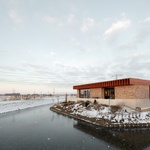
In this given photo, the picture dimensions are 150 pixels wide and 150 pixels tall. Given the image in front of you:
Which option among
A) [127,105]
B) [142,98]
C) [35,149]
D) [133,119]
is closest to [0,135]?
[35,149]

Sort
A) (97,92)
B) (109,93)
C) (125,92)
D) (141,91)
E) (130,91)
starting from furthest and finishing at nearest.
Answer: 1. (97,92)
2. (109,93)
3. (125,92)
4. (141,91)
5. (130,91)

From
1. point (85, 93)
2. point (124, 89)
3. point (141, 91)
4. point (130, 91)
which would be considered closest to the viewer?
point (130, 91)

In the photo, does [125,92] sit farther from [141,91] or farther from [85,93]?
[85,93]

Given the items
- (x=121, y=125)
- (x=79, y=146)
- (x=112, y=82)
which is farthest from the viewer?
(x=112, y=82)

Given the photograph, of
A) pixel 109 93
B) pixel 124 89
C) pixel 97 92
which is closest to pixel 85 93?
pixel 97 92

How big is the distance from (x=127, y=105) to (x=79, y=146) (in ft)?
53.3

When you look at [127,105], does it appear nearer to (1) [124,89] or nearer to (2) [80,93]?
(1) [124,89]

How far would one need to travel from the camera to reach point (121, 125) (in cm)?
1794

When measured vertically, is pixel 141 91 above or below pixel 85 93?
above

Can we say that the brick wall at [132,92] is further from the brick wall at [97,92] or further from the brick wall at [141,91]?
the brick wall at [97,92]

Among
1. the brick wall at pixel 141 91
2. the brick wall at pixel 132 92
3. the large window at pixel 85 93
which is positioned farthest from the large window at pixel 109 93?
the brick wall at pixel 141 91

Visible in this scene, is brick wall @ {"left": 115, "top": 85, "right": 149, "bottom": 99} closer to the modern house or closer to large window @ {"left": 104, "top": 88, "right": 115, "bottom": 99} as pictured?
the modern house

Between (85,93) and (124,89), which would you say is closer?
(124,89)

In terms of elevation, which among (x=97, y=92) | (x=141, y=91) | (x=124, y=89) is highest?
(x=124, y=89)
